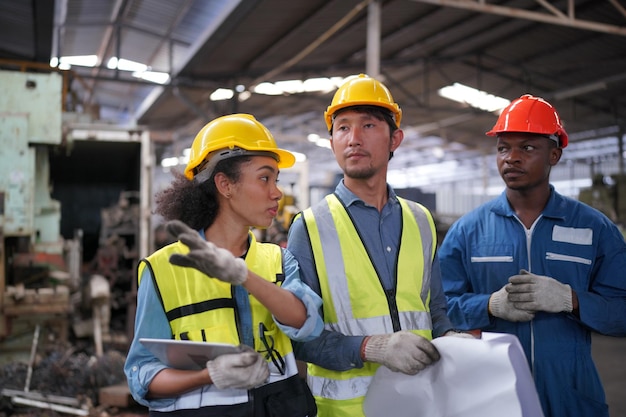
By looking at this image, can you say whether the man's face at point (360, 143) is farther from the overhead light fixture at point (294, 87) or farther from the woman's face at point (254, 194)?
the overhead light fixture at point (294, 87)

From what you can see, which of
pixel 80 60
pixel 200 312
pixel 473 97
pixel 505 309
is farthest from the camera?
pixel 473 97

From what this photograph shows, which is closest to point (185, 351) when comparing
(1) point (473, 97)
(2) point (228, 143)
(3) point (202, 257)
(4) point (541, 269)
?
(3) point (202, 257)

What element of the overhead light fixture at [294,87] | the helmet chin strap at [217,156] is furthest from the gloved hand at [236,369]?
the overhead light fixture at [294,87]

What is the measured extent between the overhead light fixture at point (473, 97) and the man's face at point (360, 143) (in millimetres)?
11900

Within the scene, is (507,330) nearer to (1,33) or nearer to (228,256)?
(228,256)

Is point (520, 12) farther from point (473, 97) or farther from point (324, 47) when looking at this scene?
point (473, 97)

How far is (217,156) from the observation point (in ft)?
5.49

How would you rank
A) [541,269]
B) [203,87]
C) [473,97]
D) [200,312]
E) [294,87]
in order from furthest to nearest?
[473,97]
[294,87]
[203,87]
[541,269]
[200,312]

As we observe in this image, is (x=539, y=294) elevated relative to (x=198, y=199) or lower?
lower

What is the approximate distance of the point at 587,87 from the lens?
1054 centimetres

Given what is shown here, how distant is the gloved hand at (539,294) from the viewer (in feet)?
6.49

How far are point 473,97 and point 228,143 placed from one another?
1303 centimetres

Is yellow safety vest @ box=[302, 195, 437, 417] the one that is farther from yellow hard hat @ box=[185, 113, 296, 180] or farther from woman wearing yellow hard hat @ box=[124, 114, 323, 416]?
yellow hard hat @ box=[185, 113, 296, 180]

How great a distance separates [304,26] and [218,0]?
156cm
